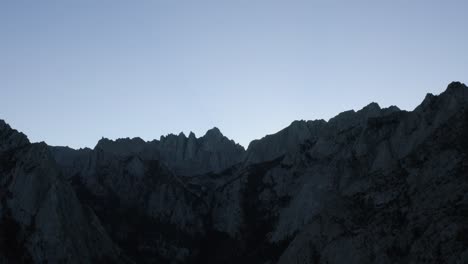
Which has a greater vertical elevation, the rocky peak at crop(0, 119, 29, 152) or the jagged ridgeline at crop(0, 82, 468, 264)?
the rocky peak at crop(0, 119, 29, 152)

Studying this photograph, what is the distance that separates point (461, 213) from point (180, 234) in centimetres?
8366

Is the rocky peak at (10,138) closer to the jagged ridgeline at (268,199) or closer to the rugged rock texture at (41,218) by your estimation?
the jagged ridgeline at (268,199)

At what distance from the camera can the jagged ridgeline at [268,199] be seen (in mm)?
64875

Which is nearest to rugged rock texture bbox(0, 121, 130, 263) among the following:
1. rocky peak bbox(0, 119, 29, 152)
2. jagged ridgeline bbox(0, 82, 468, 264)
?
jagged ridgeline bbox(0, 82, 468, 264)

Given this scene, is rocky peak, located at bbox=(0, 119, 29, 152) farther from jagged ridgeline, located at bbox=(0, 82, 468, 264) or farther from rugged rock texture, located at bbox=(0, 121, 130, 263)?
rugged rock texture, located at bbox=(0, 121, 130, 263)

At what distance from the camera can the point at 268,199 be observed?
132 m

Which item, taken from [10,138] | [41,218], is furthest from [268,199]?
[10,138]

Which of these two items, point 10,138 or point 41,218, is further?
point 10,138

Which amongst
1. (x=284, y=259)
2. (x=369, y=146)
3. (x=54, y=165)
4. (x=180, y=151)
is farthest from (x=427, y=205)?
(x=180, y=151)

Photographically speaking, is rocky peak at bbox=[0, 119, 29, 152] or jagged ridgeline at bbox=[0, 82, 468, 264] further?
rocky peak at bbox=[0, 119, 29, 152]

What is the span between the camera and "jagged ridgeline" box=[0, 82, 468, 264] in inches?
2554

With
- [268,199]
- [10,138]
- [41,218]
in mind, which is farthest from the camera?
[268,199]

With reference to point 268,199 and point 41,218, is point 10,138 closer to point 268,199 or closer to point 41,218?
point 41,218

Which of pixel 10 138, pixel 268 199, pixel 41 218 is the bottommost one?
pixel 268 199
